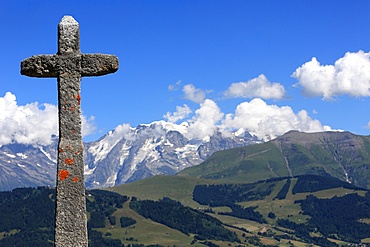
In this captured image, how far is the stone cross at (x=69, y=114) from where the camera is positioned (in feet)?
51.8

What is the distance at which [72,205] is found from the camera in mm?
15844

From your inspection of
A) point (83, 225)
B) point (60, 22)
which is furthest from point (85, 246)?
point (60, 22)

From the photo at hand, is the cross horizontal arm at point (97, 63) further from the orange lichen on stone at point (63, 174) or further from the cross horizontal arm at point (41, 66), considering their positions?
the orange lichen on stone at point (63, 174)

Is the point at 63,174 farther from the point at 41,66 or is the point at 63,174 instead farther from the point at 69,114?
the point at 41,66

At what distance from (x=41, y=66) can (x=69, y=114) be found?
58.1 inches

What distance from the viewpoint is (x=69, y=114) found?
16.2 meters

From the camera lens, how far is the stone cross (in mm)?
15789

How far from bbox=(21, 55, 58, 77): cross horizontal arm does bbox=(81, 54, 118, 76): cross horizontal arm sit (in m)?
0.75

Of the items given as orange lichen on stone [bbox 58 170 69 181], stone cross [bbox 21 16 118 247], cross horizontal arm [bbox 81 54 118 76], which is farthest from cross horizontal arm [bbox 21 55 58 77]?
orange lichen on stone [bbox 58 170 69 181]

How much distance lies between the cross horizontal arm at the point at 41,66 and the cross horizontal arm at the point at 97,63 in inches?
29.5

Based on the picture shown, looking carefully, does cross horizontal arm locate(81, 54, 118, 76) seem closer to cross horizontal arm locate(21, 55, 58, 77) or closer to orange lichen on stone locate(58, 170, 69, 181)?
cross horizontal arm locate(21, 55, 58, 77)

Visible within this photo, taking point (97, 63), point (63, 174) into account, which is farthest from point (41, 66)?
point (63, 174)

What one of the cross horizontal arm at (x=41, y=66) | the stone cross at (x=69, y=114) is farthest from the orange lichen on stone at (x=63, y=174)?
the cross horizontal arm at (x=41, y=66)

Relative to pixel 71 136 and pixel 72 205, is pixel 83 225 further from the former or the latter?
pixel 71 136
